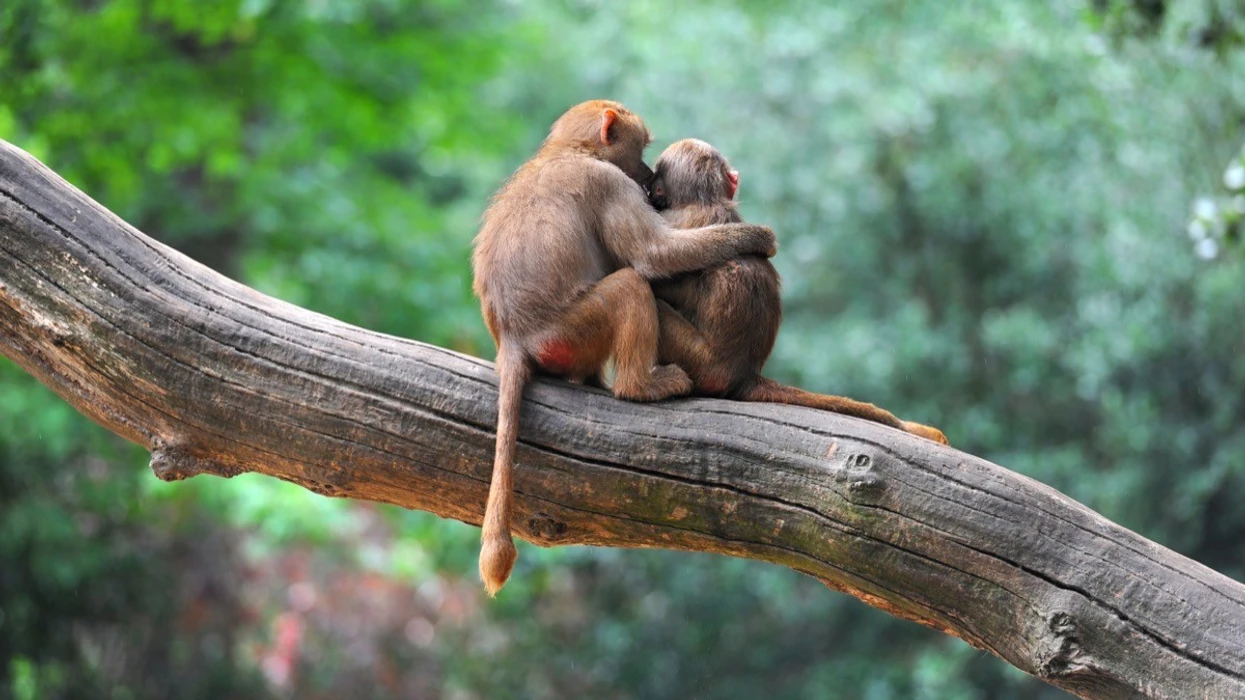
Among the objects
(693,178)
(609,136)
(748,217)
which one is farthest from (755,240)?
(748,217)

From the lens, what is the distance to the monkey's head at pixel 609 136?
4027mm

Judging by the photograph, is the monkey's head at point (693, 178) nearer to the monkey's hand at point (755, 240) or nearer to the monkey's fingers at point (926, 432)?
the monkey's hand at point (755, 240)

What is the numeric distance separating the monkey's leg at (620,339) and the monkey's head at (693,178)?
51cm

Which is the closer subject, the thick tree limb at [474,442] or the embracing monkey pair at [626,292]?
the thick tree limb at [474,442]

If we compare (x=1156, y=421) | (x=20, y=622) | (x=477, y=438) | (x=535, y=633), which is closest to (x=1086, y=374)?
(x=1156, y=421)

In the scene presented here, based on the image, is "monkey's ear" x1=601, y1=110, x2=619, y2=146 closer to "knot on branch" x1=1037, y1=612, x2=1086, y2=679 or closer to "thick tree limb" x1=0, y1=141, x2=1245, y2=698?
"thick tree limb" x1=0, y1=141, x2=1245, y2=698

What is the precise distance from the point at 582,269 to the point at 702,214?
48 cm

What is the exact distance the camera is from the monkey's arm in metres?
3.64

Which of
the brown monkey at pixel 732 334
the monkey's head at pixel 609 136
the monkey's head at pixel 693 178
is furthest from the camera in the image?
the monkey's head at pixel 609 136

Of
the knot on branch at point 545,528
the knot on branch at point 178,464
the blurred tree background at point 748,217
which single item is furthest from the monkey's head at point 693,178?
the blurred tree background at point 748,217

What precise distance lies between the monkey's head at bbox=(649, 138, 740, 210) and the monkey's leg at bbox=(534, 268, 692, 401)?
507 millimetres

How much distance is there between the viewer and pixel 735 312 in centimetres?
360

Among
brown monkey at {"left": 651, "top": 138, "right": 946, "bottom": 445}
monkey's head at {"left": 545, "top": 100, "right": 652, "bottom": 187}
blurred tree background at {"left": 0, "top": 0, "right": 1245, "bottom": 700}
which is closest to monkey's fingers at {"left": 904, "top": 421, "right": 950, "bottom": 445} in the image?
brown monkey at {"left": 651, "top": 138, "right": 946, "bottom": 445}

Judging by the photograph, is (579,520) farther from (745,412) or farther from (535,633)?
(535,633)
